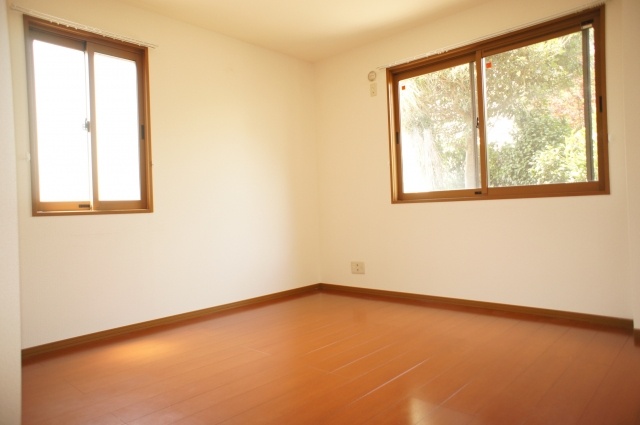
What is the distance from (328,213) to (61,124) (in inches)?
110

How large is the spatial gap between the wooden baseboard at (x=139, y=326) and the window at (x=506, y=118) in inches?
70.5

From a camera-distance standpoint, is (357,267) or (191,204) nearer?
(191,204)

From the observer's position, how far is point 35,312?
2.73 m

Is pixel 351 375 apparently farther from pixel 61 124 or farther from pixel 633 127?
pixel 61 124

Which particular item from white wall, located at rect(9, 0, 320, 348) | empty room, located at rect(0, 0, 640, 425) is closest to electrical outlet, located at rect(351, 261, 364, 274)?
empty room, located at rect(0, 0, 640, 425)

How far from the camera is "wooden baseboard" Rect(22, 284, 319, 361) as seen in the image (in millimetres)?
2747

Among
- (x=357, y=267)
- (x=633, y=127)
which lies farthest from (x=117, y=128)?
(x=633, y=127)

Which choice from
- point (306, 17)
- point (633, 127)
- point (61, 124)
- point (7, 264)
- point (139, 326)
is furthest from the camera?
point (306, 17)

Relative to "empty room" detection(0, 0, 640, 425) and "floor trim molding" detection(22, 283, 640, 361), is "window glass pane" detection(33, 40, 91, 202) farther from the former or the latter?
"floor trim molding" detection(22, 283, 640, 361)

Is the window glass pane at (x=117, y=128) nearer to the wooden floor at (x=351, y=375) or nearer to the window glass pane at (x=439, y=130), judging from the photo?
the wooden floor at (x=351, y=375)

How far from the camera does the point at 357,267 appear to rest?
4500 millimetres

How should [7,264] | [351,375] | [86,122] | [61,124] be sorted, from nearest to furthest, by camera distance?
[7,264] < [351,375] < [61,124] < [86,122]

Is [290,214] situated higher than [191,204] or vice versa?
[191,204]

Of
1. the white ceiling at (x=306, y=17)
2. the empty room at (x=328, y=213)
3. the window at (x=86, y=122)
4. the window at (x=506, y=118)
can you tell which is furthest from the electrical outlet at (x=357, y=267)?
the white ceiling at (x=306, y=17)
